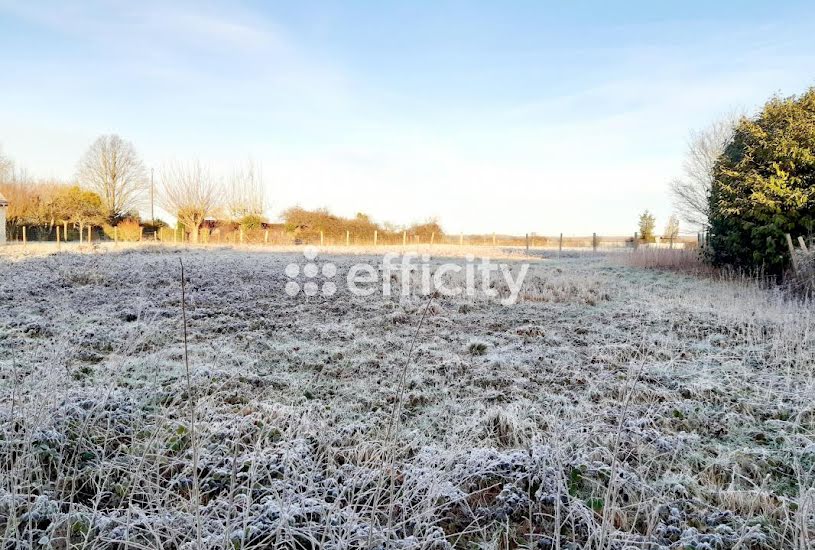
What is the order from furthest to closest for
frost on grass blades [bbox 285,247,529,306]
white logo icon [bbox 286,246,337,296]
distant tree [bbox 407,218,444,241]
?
distant tree [bbox 407,218,444,241]
frost on grass blades [bbox 285,247,529,306]
white logo icon [bbox 286,246,337,296]

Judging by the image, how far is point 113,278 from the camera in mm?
7559

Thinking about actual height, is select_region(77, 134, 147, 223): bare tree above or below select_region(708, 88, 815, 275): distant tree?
above

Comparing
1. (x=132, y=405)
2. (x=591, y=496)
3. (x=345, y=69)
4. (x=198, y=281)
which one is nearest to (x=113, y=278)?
(x=198, y=281)

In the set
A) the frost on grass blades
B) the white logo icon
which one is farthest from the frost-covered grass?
the frost on grass blades

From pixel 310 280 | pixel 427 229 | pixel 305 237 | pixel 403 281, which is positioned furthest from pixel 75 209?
pixel 403 281

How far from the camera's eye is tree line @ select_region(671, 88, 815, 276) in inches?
323

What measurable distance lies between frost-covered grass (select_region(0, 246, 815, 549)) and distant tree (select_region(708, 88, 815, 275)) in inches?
145

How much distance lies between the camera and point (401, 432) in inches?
103

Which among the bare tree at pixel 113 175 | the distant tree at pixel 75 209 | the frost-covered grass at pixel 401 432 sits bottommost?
the frost-covered grass at pixel 401 432

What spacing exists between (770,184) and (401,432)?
30.8 ft

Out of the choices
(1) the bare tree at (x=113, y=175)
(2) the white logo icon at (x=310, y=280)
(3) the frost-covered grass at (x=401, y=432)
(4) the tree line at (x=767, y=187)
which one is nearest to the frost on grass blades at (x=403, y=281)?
(2) the white logo icon at (x=310, y=280)

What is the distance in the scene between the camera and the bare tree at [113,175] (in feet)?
93.6

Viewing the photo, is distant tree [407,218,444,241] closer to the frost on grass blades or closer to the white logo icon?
the frost on grass blades

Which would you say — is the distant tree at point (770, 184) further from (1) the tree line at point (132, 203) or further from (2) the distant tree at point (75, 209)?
(2) the distant tree at point (75, 209)
